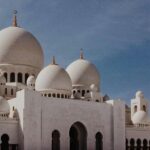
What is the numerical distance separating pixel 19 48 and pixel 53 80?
5.72 m

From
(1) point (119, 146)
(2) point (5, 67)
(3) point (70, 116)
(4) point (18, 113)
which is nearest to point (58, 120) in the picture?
(3) point (70, 116)

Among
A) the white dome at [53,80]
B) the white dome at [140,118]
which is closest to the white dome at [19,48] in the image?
the white dome at [53,80]

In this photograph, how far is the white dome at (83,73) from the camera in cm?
4016

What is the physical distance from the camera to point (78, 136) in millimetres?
33938

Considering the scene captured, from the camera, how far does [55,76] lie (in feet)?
112

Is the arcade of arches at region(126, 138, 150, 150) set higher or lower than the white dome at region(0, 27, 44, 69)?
lower

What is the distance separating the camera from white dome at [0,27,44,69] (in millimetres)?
37719

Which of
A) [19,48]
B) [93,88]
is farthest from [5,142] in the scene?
[93,88]

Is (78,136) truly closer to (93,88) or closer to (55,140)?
(55,140)

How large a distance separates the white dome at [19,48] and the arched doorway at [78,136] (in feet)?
25.9

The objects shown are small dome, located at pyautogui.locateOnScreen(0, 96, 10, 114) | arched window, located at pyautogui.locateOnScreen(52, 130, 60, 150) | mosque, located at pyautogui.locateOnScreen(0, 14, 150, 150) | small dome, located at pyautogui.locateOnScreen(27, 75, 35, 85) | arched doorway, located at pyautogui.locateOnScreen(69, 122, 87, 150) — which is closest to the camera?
mosque, located at pyautogui.locateOnScreen(0, 14, 150, 150)

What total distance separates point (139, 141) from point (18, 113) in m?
12.0

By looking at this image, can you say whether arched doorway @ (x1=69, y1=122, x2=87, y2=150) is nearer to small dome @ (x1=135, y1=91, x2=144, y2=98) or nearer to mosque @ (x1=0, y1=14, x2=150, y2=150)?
mosque @ (x1=0, y1=14, x2=150, y2=150)

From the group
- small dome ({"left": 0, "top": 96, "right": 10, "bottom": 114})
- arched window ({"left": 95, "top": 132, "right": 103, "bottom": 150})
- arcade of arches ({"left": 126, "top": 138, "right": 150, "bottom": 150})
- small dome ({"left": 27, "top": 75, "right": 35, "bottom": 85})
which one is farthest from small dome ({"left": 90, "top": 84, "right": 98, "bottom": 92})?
small dome ({"left": 0, "top": 96, "right": 10, "bottom": 114})
